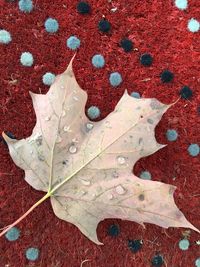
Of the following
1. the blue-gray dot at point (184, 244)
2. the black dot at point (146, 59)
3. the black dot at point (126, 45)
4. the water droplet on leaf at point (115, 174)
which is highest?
the black dot at point (126, 45)

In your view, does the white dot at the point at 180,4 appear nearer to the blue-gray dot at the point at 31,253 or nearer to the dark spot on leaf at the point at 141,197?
the dark spot on leaf at the point at 141,197

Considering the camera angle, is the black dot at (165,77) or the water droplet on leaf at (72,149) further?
the black dot at (165,77)

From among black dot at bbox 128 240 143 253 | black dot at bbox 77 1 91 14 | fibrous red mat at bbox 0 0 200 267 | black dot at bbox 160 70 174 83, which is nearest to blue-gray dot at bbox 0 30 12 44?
fibrous red mat at bbox 0 0 200 267

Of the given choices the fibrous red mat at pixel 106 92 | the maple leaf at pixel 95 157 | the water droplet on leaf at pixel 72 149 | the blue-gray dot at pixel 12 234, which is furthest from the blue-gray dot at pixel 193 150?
the blue-gray dot at pixel 12 234

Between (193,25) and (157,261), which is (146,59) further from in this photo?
(157,261)

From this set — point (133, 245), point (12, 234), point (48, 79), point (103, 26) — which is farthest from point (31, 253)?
point (103, 26)

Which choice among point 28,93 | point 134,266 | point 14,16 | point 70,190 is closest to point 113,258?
point 134,266

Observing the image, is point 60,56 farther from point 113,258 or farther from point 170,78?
point 113,258
